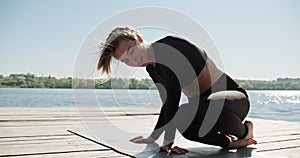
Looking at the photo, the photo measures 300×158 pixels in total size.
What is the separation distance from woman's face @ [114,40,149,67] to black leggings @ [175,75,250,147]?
0.38 meters

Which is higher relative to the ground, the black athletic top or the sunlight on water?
the black athletic top

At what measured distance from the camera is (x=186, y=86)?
74.3 inches

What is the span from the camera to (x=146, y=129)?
266cm

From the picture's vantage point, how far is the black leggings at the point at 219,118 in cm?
173

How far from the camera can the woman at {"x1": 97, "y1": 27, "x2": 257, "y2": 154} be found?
173cm

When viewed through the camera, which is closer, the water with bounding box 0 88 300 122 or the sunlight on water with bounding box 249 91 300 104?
the water with bounding box 0 88 300 122

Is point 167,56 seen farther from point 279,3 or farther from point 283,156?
point 279,3

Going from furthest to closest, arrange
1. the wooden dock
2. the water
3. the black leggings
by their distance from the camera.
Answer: the water, the black leggings, the wooden dock

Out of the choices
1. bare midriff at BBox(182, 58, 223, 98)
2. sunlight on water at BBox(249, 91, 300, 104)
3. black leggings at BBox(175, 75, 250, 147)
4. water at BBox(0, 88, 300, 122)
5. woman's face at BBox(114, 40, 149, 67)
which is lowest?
sunlight on water at BBox(249, 91, 300, 104)

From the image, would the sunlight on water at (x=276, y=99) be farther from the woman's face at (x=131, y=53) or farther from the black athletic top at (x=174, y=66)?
the woman's face at (x=131, y=53)

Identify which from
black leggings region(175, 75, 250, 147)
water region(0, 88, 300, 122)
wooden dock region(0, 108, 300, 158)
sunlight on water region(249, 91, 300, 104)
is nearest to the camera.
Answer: wooden dock region(0, 108, 300, 158)

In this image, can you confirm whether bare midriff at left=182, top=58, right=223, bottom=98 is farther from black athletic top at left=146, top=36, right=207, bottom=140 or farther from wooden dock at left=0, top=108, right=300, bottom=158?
wooden dock at left=0, top=108, right=300, bottom=158

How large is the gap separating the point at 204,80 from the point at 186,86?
130 millimetres

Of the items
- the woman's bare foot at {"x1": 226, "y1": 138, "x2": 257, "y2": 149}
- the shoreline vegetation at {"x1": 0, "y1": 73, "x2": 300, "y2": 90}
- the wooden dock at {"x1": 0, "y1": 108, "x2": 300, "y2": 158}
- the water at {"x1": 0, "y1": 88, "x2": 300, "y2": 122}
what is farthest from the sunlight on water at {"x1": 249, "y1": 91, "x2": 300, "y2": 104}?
the woman's bare foot at {"x1": 226, "y1": 138, "x2": 257, "y2": 149}
